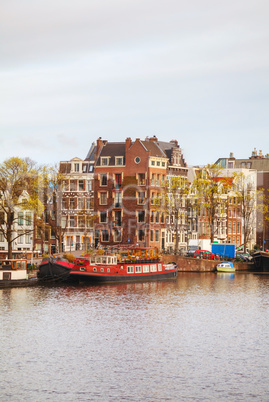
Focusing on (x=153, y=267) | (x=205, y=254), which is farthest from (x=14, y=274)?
(x=205, y=254)

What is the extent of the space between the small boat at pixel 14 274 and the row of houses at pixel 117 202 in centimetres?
2984

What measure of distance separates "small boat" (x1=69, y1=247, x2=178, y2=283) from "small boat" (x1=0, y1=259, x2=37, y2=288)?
201 inches

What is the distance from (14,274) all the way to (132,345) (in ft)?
98.8

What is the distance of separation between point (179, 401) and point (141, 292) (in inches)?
1537

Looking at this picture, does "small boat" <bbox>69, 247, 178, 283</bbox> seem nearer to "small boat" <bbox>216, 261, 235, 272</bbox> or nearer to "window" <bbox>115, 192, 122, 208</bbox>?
"small boat" <bbox>216, 261, 235, 272</bbox>

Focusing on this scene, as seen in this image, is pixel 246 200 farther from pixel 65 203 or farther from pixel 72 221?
pixel 65 203

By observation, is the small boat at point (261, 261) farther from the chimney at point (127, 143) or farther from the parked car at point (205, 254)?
the chimney at point (127, 143)

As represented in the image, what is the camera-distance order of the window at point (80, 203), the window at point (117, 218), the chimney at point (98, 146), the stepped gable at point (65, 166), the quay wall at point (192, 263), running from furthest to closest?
the stepped gable at point (65, 166), the chimney at point (98, 146), the window at point (80, 203), the window at point (117, 218), the quay wall at point (192, 263)

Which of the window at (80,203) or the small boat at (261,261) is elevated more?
the window at (80,203)

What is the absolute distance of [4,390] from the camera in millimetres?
37906

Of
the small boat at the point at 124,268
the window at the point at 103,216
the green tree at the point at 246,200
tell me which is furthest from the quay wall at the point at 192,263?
the window at the point at 103,216

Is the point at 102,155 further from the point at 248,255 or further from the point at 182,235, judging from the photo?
the point at 248,255

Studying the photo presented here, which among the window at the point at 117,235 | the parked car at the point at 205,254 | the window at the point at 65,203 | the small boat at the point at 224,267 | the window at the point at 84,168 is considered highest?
the window at the point at 84,168

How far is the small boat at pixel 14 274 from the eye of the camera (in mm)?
75912
